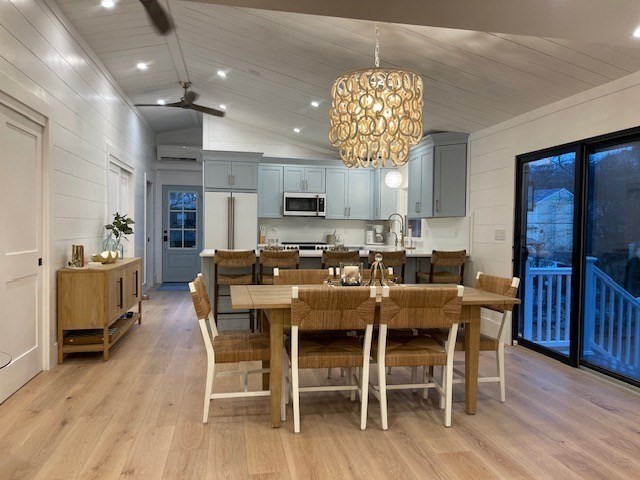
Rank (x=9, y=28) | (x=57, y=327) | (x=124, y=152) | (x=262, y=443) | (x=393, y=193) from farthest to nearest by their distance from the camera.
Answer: (x=393, y=193) < (x=124, y=152) < (x=57, y=327) < (x=9, y=28) < (x=262, y=443)

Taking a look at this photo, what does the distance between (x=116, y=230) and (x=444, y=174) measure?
404 cm

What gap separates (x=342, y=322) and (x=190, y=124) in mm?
7121

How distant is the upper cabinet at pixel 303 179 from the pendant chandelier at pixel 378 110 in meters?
4.31

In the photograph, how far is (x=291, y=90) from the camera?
5.44 m

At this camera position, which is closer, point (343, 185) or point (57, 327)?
point (57, 327)

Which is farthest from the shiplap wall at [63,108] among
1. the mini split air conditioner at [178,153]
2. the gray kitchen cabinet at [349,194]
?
the gray kitchen cabinet at [349,194]

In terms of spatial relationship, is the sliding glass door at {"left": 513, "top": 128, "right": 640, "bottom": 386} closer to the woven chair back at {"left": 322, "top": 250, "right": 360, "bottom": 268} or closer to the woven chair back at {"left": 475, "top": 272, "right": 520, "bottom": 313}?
the woven chair back at {"left": 475, "top": 272, "right": 520, "bottom": 313}

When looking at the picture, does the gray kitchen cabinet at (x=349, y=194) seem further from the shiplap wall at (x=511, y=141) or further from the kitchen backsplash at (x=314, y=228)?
the shiplap wall at (x=511, y=141)

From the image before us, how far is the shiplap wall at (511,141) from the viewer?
140 inches

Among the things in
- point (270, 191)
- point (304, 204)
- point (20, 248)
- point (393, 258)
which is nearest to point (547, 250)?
point (393, 258)

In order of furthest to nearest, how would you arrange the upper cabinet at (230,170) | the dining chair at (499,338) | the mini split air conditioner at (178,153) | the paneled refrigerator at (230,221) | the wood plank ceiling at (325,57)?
1. the mini split air conditioner at (178,153)
2. the upper cabinet at (230,170)
3. the paneled refrigerator at (230,221)
4. the wood plank ceiling at (325,57)
5. the dining chair at (499,338)

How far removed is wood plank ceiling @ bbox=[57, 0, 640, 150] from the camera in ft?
11.0

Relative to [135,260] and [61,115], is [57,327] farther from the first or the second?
[61,115]

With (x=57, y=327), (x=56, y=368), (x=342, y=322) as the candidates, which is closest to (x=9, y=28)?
(x=57, y=327)
